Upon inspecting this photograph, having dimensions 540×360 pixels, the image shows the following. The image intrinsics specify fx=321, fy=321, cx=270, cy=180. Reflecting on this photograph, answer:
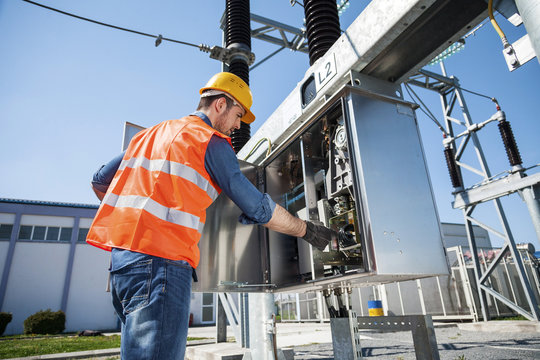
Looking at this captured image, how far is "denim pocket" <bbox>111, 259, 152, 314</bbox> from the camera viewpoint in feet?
4.12

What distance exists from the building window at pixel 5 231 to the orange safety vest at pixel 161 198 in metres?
23.1

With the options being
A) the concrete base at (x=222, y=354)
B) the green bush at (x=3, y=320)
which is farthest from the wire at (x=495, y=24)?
the green bush at (x=3, y=320)

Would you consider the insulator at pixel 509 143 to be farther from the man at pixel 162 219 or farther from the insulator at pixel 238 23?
the man at pixel 162 219

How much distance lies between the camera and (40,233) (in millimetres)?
19859

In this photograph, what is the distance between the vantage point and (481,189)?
849cm

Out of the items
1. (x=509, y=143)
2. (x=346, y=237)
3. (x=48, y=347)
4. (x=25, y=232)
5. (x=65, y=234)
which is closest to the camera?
(x=346, y=237)

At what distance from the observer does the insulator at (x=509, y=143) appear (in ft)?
24.4

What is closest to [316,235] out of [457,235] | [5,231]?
[457,235]

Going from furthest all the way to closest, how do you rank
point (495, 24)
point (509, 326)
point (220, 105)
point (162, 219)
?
point (509, 326)
point (220, 105)
point (495, 24)
point (162, 219)

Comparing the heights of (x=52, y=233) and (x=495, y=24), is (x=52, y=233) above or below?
above

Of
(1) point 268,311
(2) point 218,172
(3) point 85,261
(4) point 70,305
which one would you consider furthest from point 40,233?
(2) point 218,172

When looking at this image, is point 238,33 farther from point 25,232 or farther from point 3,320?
point 25,232

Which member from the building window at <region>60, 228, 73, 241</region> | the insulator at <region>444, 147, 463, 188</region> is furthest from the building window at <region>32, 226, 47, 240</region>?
the insulator at <region>444, 147, 463, 188</region>

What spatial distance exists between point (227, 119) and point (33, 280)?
2244 cm
